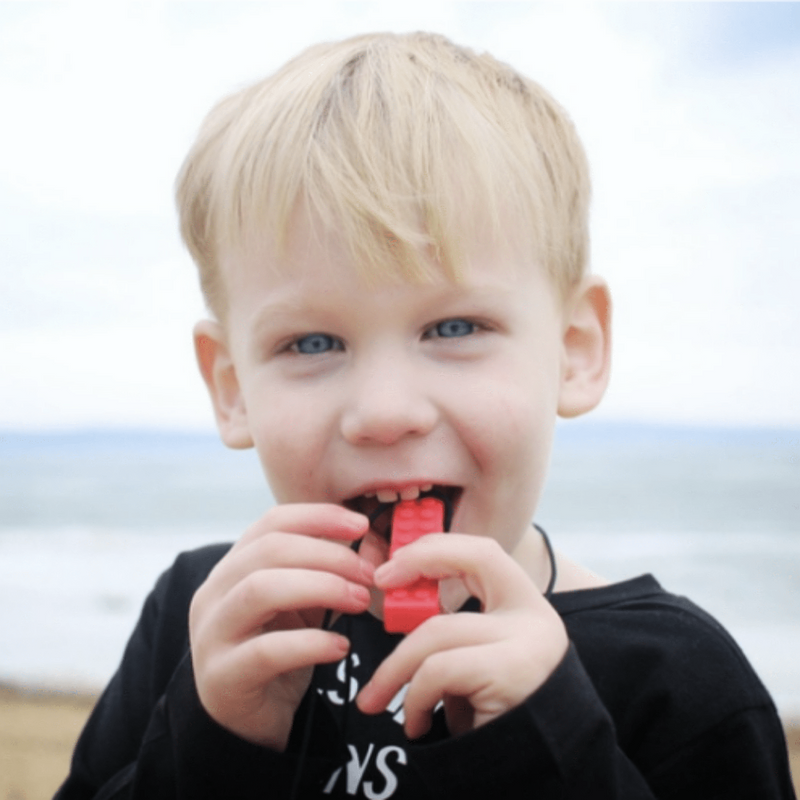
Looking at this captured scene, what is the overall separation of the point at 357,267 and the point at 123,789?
87 cm

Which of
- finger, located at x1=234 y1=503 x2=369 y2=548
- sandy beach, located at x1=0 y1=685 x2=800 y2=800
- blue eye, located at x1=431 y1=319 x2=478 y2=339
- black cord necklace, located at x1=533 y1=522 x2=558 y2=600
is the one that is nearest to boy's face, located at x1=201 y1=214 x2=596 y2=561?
blue eye, located at x1=431 y1=319 x2=478 y2=339

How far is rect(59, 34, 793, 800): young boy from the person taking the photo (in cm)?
105

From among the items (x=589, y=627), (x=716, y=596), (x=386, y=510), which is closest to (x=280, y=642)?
(x=386, y=510)

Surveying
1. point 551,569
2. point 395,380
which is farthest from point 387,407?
point 551,569

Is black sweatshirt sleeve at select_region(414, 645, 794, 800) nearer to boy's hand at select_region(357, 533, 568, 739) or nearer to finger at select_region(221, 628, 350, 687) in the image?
boy's hand at select_region(357, 533, 568, 739)

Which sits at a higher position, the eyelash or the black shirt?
the eyelash

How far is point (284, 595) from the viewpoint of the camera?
1085mm

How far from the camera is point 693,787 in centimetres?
130

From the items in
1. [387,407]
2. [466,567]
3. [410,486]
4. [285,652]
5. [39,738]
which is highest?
[387,407]

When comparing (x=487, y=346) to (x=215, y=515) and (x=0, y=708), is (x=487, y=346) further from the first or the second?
(x=215, y=515)

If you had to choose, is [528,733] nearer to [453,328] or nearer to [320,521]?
[320,521]


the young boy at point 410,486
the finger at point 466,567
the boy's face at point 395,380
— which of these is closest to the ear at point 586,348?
the young boy at point 410,486

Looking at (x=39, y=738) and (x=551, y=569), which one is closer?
(x=551, y=569)

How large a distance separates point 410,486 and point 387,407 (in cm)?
14
